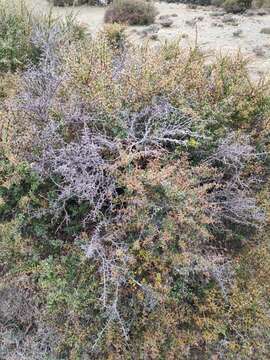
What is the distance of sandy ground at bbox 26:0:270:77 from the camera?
278 inches

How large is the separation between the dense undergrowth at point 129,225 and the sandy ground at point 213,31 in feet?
8.76

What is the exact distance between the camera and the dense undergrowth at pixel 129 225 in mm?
3328

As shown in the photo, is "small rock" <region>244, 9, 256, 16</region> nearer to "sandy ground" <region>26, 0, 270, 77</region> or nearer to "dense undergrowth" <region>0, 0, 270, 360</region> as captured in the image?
"sandy ground" <region>26, 0, 270, 77</region>

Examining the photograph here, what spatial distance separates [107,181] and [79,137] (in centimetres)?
59

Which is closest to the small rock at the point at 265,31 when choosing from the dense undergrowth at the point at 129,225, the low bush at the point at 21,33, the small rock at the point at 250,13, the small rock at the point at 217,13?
the small rock at the point at 217,13

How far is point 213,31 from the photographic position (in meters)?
8.59

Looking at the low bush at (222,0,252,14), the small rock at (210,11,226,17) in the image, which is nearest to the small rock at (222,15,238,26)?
the small rock at (210,11,226,17)

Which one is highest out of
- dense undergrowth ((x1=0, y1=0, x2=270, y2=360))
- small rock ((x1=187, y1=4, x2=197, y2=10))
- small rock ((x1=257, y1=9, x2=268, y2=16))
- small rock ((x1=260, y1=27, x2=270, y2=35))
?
small rock ((x1=257, y1=9, x2=268, y2=16))

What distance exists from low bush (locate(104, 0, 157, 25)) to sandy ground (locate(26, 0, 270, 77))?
311 millimetres

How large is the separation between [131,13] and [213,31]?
6.76 ft

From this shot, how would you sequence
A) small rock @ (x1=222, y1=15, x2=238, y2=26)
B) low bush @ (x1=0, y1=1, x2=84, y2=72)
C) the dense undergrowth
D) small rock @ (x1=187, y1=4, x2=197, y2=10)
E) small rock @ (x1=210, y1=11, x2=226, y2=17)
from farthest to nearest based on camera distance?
small rock @ (x1=187, y1=4, x2=197, y2=10) → small rock @ (x1=210, y1=11, x2=226, y2=17) → small rock @ (x1=222, y1=15, x2=238, y2=26) → low bush @ (x1=0, y1=1, x2=84, y2=72) → the dense undergrowth

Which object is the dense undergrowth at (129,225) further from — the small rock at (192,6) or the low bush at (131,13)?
the small rock at (192,6)

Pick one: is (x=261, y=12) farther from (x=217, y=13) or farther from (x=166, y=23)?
(x=166, y=23)

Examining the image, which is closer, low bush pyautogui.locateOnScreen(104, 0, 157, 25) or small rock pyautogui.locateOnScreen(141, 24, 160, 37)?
small rock pyautogui.locateOnScreen(141, 24, 160, 37)
